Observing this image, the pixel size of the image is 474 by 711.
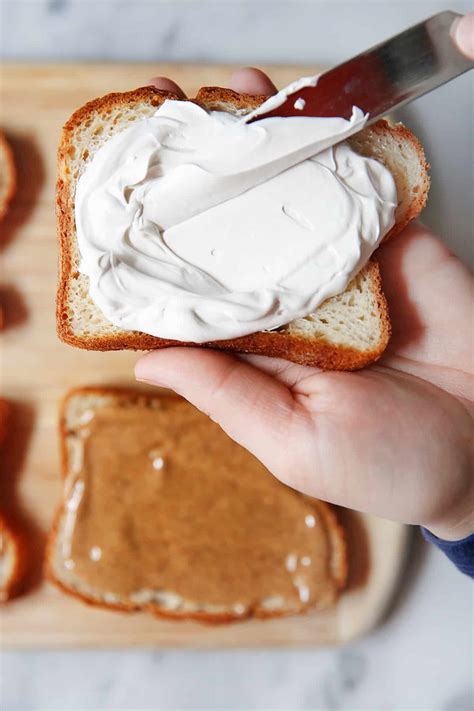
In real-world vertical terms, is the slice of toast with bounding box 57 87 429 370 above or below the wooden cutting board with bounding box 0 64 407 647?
above

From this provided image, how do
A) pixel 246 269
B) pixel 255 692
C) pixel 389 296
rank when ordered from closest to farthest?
pixel 246 269 → pixel 389 296 → pixel 255 692

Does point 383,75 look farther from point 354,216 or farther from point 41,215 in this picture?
point 41,215

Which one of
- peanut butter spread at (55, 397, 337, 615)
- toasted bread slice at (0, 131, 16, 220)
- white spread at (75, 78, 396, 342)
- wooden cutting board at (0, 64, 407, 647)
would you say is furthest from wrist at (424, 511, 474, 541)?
toasted bread slice at (0, 131, 16, 220)

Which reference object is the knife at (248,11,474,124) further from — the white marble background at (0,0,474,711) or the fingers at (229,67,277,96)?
the white marble background at (0,0,474,711)

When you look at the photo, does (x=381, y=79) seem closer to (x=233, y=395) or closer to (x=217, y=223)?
(x=217, y=223)

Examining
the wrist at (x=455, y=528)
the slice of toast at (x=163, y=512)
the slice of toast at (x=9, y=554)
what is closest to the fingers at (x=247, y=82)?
the slice of toast at (x=163, y=512)

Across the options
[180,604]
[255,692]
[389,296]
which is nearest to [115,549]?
[180,604]
